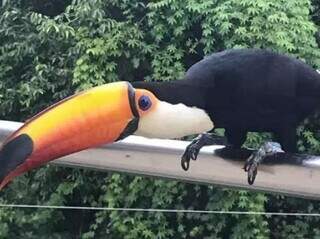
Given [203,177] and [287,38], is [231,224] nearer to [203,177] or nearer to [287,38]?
[287,38]

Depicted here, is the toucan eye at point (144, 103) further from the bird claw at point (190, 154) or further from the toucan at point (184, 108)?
the bird claw at point (190, 154)

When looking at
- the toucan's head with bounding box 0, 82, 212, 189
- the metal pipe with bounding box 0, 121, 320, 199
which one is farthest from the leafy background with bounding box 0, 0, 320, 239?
the toucan's head with bounding box 0, 82, 212, 189

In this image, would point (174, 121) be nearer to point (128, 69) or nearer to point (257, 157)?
point (257, 157)

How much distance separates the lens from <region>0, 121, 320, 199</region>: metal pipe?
3.91 ft

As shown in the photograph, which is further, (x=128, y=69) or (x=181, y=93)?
(x=128, y=69)

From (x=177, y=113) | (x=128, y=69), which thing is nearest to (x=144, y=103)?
(x=177, y=113)

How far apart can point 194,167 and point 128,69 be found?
1.52 meters

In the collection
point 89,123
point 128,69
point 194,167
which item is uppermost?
point 89,123

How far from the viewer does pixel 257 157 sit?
120 cm

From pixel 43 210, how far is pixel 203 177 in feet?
5.51

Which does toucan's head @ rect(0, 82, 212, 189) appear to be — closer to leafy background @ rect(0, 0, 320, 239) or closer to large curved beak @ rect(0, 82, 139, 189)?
large curved beak @ rect(0, 82, 139, 189)

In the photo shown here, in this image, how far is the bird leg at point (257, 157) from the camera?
1202mm

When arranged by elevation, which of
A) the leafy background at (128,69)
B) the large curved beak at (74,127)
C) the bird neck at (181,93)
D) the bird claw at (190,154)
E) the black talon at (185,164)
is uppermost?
the bird neck at (181,93)

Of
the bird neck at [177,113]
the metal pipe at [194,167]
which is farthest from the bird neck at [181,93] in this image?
the metal pipe at [194,167]
